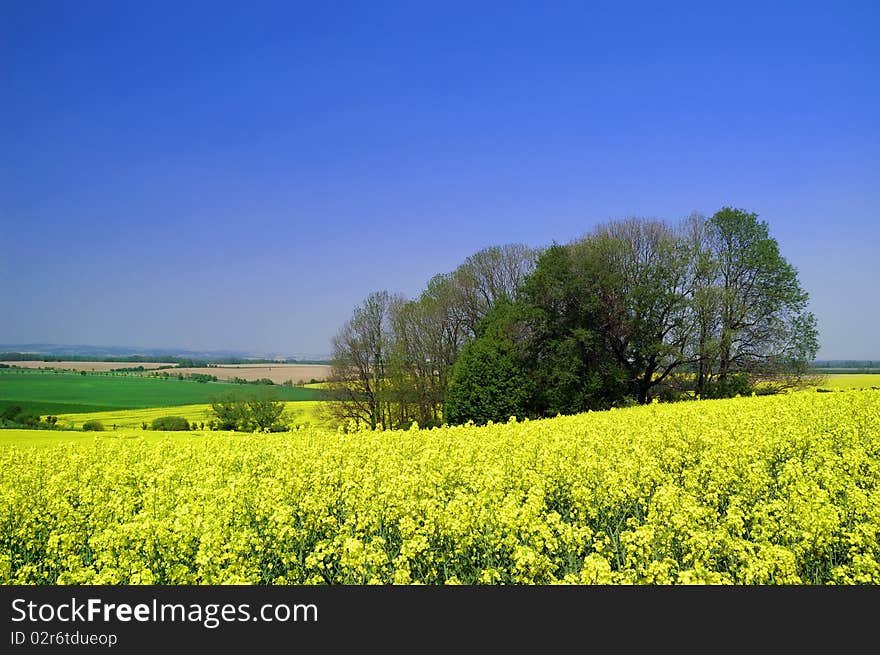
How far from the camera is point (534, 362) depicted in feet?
116

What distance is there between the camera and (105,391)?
39.2 meters

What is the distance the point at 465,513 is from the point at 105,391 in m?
40.8

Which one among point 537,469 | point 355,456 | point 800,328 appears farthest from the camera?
point 800,328

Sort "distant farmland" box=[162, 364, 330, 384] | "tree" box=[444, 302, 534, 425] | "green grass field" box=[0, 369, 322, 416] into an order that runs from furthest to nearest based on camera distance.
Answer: "distant farmland" box=[162, 364, 330, 384], "tree" box=[444, 302, 534, 425], "green grass field" box=[0, 369, 322, 416]

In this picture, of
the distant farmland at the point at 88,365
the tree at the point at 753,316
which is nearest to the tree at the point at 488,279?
the tree at the point at 753,316

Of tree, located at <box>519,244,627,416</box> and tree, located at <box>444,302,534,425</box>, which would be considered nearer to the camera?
tree, located at <box>444,302,534,425</box>

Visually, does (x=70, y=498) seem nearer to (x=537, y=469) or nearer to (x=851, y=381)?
(x=537, y=469)

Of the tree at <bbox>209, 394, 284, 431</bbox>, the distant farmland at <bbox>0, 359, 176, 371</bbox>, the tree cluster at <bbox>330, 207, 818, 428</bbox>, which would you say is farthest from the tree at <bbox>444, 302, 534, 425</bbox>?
the distant farmland at <bbox>0, 359, 176, 371</bbox>

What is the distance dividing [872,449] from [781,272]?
90.2 feet

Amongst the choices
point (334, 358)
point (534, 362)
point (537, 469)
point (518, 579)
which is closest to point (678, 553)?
point (518, 579)

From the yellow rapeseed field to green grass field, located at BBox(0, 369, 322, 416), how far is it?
84.0 ft

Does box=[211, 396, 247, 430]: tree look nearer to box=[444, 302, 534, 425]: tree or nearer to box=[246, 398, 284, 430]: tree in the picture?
box=[246, 398, 284, 430]: tree

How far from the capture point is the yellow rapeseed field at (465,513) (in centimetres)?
501

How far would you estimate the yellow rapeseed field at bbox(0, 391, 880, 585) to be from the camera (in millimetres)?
5012
